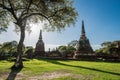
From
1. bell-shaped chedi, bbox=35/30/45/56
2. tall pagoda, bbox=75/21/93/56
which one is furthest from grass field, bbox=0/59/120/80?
bell-shaped chedi, bbox=35/30/45/56

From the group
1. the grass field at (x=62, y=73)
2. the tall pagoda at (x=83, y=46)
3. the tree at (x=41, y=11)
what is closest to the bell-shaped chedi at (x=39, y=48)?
the tall pagoda at (x=83, y=46)

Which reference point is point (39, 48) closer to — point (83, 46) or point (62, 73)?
point (83, 46)

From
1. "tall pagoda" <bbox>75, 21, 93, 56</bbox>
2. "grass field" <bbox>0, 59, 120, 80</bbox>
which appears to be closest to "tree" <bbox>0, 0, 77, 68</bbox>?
"grass field" <bbox>0, 59, 120, 80</bbox>

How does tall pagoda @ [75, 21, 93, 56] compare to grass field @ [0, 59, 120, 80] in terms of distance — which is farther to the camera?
tall pagoda @ [75, 21, 93, 56]

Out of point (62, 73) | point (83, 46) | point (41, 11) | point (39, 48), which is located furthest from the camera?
point (39, 48)

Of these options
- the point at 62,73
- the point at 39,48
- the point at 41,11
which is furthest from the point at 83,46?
the point at 62,73

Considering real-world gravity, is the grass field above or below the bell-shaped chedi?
below

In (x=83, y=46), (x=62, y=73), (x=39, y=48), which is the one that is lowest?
(x=62, y=73)

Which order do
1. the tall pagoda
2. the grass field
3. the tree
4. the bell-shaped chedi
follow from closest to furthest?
1. the grass field
2. the tree
3. the tall pagoda
4. the bell-shaped chedi

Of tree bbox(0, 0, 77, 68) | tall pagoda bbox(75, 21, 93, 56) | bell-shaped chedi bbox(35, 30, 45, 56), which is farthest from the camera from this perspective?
bell-shaped chedi bbox(35, 30, 45, 56)

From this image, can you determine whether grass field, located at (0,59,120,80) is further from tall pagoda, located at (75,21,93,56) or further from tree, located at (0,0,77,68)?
tall pagoda, located at (75,21,93,56)

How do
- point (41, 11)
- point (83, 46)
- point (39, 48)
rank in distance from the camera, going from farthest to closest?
point (39, 48), point (83, 46), point (41, 11)

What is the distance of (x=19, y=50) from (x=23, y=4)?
6582mm

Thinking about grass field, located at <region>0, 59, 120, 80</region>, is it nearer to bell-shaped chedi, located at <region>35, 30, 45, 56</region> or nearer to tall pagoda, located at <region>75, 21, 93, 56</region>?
tall pagoda, located at <region>75, 21, 93, 56</region>
